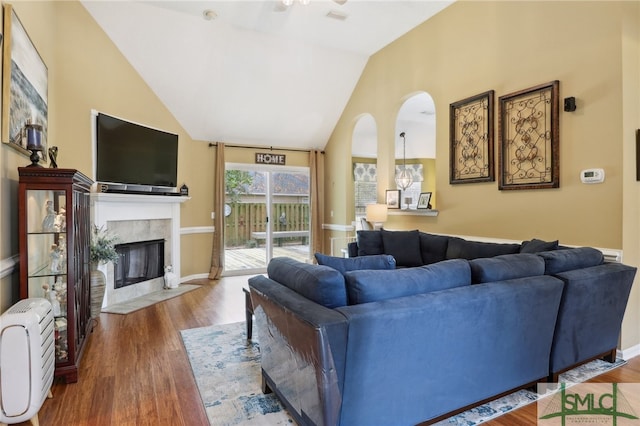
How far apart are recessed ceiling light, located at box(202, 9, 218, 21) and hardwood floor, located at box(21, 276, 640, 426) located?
377cm

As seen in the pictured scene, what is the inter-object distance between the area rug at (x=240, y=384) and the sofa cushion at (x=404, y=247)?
2.08 m

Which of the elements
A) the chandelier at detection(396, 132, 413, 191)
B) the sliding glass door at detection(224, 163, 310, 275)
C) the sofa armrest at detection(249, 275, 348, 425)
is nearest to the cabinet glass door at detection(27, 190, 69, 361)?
the sofa armrest at detection(249, 275, 348, 425)

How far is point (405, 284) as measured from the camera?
6.05 ft

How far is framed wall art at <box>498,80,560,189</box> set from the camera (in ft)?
10.8

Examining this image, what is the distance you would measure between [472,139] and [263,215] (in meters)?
4.12

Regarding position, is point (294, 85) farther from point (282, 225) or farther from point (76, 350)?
point (76, 350)

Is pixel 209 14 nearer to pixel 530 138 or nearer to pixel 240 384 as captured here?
pixel 530 138

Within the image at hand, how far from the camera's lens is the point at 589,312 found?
2.45m

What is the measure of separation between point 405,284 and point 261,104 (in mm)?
4978

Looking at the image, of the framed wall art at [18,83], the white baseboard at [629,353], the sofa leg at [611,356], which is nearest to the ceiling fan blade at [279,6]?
the framed wall art at [18,83]

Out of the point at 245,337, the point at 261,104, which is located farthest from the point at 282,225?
the point at 245,337

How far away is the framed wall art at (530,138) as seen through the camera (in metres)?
3.29

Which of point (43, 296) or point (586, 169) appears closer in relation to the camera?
point (43, 296)

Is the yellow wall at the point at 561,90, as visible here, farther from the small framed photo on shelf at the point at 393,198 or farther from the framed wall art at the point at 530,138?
the small framed photo on shelf at the point at 393,198
